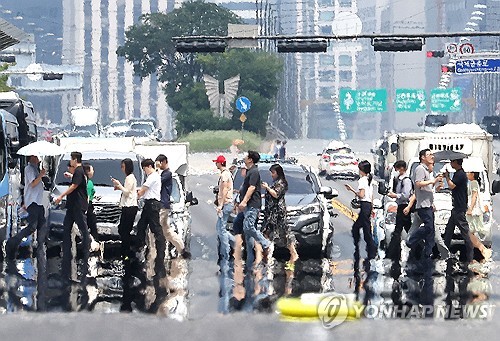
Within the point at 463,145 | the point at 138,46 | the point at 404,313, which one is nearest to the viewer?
the point at 404,313

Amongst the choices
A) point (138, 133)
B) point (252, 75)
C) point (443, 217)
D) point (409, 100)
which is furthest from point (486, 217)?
point (409, 100)

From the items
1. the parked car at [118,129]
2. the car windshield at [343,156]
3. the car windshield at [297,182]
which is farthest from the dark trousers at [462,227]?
the parked car at [118,129]

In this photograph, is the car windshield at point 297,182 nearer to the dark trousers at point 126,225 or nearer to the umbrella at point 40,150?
the dark trousers at point 126,225

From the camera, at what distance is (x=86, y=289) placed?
1895 centimetres

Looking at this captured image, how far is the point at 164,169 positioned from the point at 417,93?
92111 millimetres

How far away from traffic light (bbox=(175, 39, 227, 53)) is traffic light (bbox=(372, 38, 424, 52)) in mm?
4114

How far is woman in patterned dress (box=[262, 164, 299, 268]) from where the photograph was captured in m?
23.5

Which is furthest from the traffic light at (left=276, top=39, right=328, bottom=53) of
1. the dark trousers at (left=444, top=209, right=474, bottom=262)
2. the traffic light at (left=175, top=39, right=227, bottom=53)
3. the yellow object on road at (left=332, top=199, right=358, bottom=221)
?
the dark trousers at (left=444, top=209, right=474, bottom=262)

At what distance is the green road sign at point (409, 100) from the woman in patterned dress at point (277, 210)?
301ft

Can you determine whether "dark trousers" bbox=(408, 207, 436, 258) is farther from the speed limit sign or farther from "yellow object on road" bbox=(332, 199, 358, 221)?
the speed limit sign

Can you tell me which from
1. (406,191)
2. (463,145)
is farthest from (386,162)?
(406,191)

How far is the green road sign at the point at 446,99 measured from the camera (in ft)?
382

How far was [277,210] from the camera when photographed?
23641mm

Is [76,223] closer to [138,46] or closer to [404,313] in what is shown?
[404,313]
